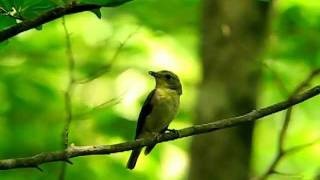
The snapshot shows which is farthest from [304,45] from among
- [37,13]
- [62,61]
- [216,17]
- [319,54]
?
[37,13]

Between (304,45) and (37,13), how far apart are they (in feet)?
15.8

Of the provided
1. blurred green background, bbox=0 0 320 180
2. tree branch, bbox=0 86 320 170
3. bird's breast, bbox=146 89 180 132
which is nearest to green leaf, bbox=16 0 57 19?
tree branch, bbox=0 86 320 170

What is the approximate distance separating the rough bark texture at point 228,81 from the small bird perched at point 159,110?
9.4 inches

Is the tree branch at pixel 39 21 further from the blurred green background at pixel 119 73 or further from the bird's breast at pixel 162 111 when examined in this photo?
the blurred green background at pixel 119 73

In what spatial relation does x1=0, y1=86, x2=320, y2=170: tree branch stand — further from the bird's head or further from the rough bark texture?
the bird's head

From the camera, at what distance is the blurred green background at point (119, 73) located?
23.7 feet

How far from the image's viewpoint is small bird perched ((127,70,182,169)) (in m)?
5.68

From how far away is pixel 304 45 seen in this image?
7.20 metres

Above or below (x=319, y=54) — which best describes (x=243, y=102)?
above

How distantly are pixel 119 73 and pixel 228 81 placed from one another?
123 inches

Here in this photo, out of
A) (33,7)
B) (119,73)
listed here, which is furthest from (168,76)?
(33,7)

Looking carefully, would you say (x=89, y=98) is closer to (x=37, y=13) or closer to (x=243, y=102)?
(x=243, y=102)

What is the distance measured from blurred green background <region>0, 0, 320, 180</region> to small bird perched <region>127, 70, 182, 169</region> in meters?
0.57

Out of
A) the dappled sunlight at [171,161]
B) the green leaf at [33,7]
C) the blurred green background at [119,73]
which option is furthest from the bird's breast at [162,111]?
the green leaf at [33,7]
